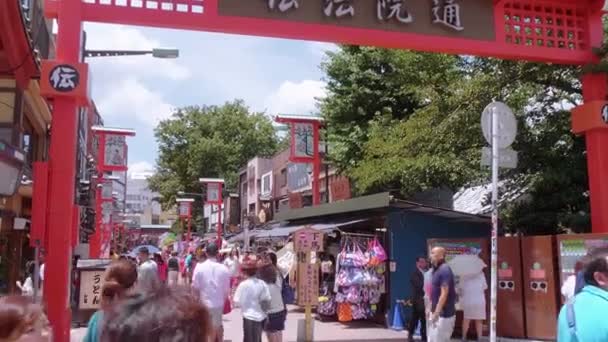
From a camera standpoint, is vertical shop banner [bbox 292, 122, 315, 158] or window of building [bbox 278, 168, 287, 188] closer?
vertical shop banner [bbox 292, 122, 315, 158]

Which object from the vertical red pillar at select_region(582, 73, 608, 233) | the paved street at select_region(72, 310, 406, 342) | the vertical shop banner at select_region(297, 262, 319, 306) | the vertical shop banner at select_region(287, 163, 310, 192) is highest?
the vertical shop banner at select_region(287, 163, 310, 192)

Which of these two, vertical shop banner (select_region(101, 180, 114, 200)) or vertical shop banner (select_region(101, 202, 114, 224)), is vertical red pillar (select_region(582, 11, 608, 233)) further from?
vertical shop banner (select_region(101, 180, 114, 200))

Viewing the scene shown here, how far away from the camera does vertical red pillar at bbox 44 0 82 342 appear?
8617mm

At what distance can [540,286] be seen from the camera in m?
10.4

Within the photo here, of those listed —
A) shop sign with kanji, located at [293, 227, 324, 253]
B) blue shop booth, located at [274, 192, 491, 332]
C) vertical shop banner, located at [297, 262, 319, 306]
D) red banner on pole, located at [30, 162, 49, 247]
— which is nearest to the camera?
red banner on pole, located at [30, 162, 49, 247]

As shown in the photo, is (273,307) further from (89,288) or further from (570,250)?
(89,288)

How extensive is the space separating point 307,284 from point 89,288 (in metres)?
5.00

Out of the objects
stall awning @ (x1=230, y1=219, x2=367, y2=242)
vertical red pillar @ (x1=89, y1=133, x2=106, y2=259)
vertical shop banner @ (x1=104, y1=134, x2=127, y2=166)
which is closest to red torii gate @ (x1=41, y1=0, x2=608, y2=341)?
stall awning @ (x1=230, y1=219, x2=367, y2=242)

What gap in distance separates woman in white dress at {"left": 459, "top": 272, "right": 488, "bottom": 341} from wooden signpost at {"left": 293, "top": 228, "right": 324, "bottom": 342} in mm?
2868

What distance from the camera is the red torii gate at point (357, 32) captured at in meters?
8.91

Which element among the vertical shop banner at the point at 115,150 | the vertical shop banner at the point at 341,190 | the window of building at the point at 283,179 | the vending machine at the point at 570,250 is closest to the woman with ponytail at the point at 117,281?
the vending machine at the point at 570,250

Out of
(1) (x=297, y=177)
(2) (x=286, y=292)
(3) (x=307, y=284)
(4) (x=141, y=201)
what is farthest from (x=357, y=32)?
(4) (x=141, y=201)

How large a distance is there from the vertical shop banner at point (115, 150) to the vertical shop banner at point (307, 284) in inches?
578

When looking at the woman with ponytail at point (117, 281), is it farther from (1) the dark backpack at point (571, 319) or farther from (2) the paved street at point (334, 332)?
(2) the paved street at point (334, 332)
